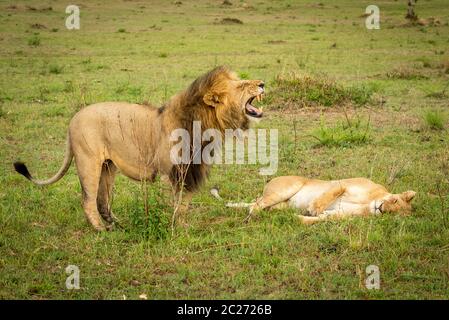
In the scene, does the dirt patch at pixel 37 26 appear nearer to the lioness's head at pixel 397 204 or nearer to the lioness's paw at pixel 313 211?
the lioness's paw at pixel 313 211

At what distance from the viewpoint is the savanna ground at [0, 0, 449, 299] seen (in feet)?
14.9

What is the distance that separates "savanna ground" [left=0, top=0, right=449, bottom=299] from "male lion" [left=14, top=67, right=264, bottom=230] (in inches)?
11.7

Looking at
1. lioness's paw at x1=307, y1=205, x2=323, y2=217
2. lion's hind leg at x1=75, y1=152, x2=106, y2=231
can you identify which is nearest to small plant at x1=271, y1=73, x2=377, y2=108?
lioness's paw at x1=307, y1=205, x2=323, y2=217

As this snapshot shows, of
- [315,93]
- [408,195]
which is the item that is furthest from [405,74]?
[408,195]

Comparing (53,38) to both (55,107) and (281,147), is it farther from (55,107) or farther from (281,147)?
(281,147)

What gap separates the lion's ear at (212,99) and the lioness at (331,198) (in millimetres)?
Result: 1097

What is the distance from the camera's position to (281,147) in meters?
8.70

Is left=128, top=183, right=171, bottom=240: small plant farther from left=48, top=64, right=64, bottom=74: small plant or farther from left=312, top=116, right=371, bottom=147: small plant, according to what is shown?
left=48, top=64, right=64, bottom=74: small plant

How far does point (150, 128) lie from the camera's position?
18.4 ft

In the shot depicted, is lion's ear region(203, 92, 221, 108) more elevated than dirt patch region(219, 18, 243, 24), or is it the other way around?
lion's ear region(203, 92, 221, 108)

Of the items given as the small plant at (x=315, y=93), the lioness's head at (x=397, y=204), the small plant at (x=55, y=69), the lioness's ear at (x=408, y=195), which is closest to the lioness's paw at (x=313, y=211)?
the lioness's head at (x=397, y=204)

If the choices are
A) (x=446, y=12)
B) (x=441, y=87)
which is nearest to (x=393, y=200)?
(x=441, y=87)

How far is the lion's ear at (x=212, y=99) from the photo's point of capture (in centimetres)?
554

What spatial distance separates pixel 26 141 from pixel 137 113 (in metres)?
3.90
